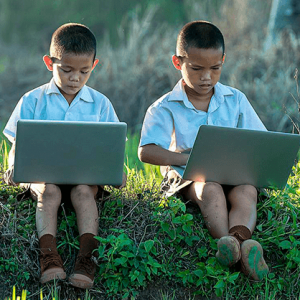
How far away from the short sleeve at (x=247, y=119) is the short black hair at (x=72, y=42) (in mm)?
983

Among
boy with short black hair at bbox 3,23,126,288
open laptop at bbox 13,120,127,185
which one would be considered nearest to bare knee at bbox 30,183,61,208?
boy with short black hair at bbox 3,23,126,288

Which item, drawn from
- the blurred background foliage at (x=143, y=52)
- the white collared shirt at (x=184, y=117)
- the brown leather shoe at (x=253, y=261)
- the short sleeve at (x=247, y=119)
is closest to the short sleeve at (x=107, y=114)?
the white collared shirt at (x=184, y=117)

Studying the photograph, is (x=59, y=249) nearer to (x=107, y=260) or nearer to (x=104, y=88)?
(x=107, y=260)

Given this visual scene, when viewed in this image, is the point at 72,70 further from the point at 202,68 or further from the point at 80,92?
the point at 202,68

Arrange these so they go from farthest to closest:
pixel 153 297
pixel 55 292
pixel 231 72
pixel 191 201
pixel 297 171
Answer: pixel 231 72 → pixel 297 171 → pixel 191 201 → pixel 153 297 → pixel 55 292

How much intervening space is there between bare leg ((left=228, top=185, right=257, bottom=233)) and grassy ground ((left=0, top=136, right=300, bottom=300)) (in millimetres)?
92

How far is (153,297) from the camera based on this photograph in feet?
11.9

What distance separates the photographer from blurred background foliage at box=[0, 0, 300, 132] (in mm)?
8070

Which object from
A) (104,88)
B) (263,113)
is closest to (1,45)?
(104,88)

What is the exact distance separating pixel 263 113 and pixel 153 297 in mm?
4623

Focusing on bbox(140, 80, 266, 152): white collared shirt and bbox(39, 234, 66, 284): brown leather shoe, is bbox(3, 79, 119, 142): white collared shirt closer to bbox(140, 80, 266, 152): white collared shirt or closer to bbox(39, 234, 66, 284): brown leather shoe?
bbox(140, 80, 266, 152): white collared shirt

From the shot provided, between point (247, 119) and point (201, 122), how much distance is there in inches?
11.5

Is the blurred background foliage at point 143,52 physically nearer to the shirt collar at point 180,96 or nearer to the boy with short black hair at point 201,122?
the boy with short black hair at point 201,122

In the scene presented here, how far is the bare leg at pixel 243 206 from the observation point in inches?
151
